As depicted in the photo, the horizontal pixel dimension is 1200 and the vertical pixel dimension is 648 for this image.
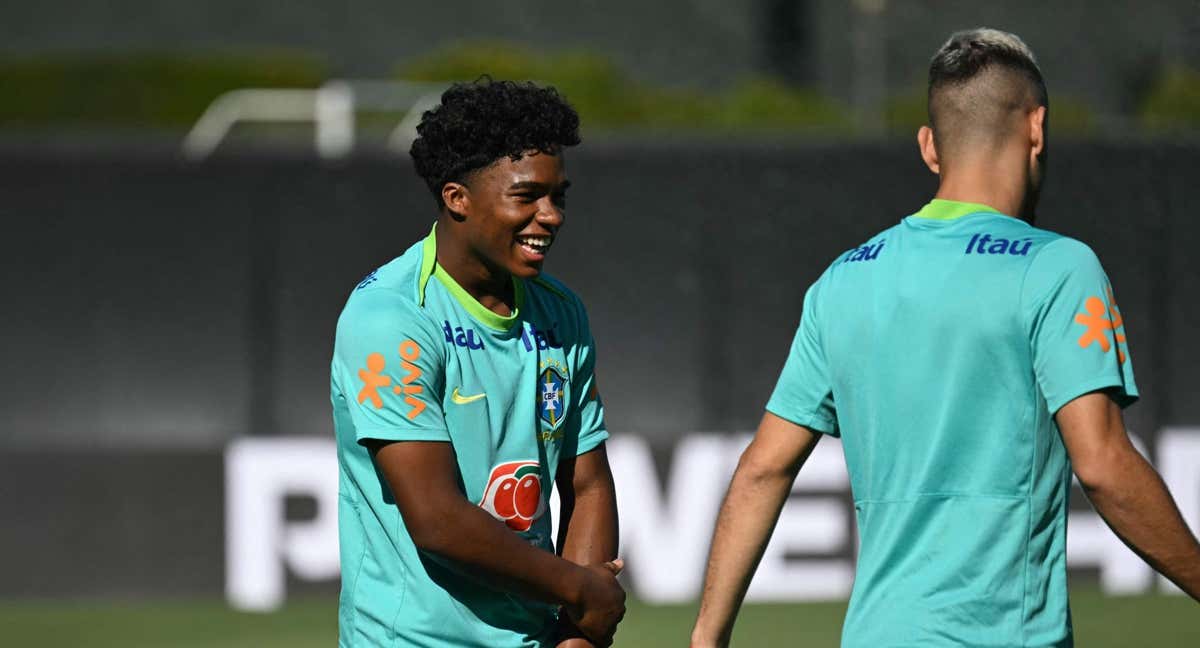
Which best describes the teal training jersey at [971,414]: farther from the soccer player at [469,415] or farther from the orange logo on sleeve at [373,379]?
the orange logo on sleeve at [373,379]

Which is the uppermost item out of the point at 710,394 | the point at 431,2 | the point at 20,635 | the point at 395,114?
the point at 431,2

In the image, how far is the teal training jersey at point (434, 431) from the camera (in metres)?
2.95

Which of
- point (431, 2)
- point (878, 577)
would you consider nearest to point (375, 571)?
point (878, 577)

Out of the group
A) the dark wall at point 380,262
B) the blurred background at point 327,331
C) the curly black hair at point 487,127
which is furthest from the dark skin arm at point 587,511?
the dark wall at point 380,262

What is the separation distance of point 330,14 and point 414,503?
39.2ft

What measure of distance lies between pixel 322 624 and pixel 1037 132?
5.70 m

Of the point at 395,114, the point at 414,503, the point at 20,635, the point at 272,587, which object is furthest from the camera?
the point at 395,114

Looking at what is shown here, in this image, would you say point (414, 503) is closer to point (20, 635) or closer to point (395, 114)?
point (20, 635)

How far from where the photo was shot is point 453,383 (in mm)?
3006

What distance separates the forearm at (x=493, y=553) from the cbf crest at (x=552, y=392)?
26cm

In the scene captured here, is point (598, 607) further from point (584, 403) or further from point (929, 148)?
point (929, 148)

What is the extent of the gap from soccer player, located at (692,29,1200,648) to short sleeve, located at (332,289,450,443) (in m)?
0.74

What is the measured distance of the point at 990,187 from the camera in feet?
10.0

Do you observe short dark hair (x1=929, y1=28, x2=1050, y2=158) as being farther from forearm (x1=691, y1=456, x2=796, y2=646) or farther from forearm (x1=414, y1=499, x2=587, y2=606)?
forearm (x1=414, y1=499, x2=587, y2=606)
